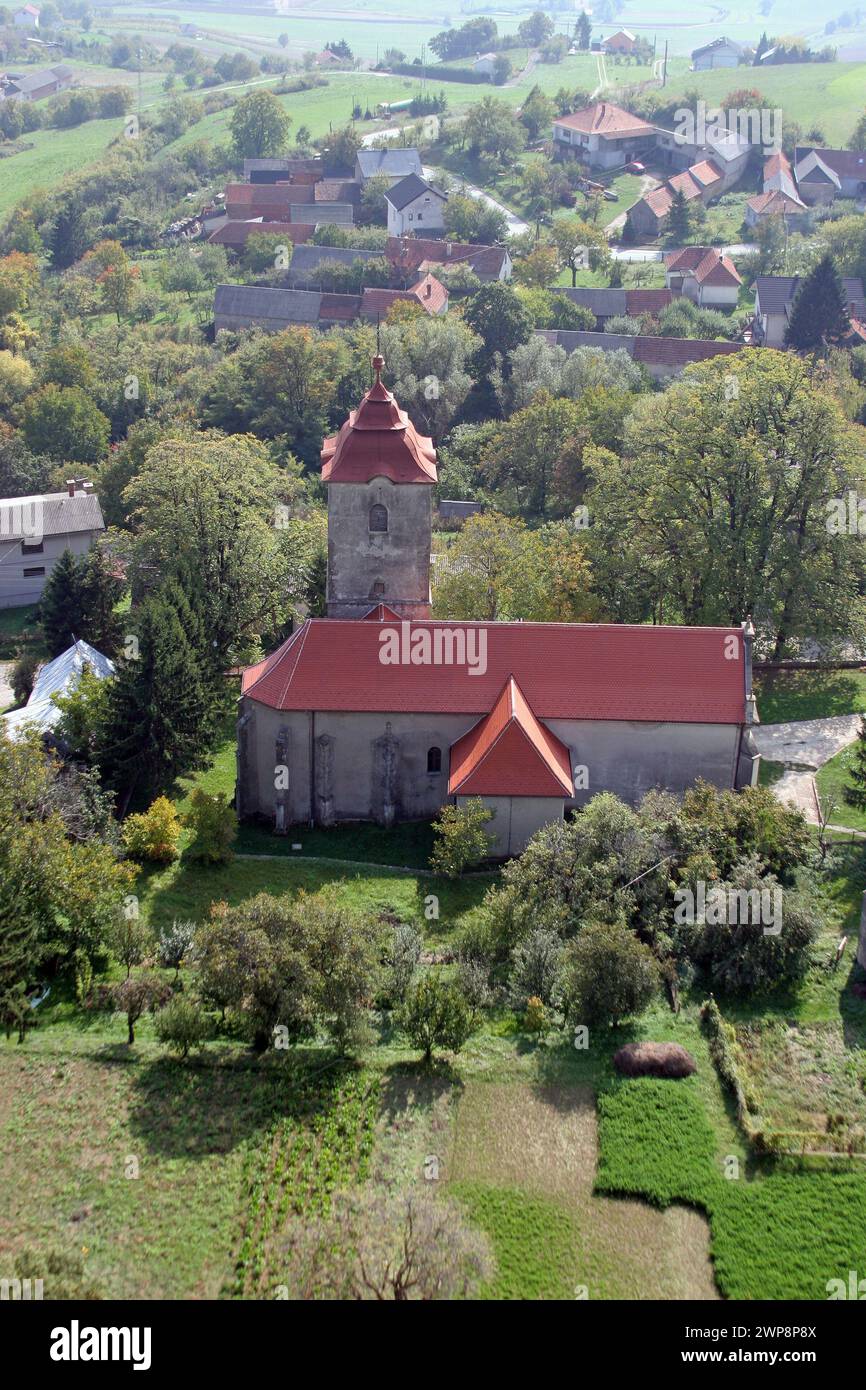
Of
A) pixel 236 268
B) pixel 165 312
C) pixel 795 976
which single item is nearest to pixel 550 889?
pixel 795 976

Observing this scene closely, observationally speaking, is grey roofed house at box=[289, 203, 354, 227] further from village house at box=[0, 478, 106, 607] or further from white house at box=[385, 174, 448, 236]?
village house at box=[0, 478, 106, 607]

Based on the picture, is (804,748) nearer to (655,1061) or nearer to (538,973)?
(538,973)

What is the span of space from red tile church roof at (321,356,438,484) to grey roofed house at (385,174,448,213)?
85.3 metres

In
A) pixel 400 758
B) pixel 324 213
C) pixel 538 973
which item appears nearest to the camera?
pixel 538 973

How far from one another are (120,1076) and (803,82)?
166520 millimetres

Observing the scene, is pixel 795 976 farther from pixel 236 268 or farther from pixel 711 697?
pixel 236 268

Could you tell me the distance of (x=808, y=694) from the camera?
166 ft

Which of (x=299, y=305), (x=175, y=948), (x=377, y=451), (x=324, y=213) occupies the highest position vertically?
(x=377, y=451)

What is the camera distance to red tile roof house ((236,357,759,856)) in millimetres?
40812

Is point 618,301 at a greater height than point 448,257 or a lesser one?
lesser

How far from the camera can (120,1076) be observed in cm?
3025

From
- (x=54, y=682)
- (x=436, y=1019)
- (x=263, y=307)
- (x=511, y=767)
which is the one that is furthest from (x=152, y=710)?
(x=263, y=307)

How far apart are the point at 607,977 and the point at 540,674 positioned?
1269cm

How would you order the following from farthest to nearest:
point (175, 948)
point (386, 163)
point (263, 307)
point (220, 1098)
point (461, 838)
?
1. point (386, 163)
2. point (263, 307)
3. point (461, 838)
4. point (175, 948)
5. point (220, 1098)
